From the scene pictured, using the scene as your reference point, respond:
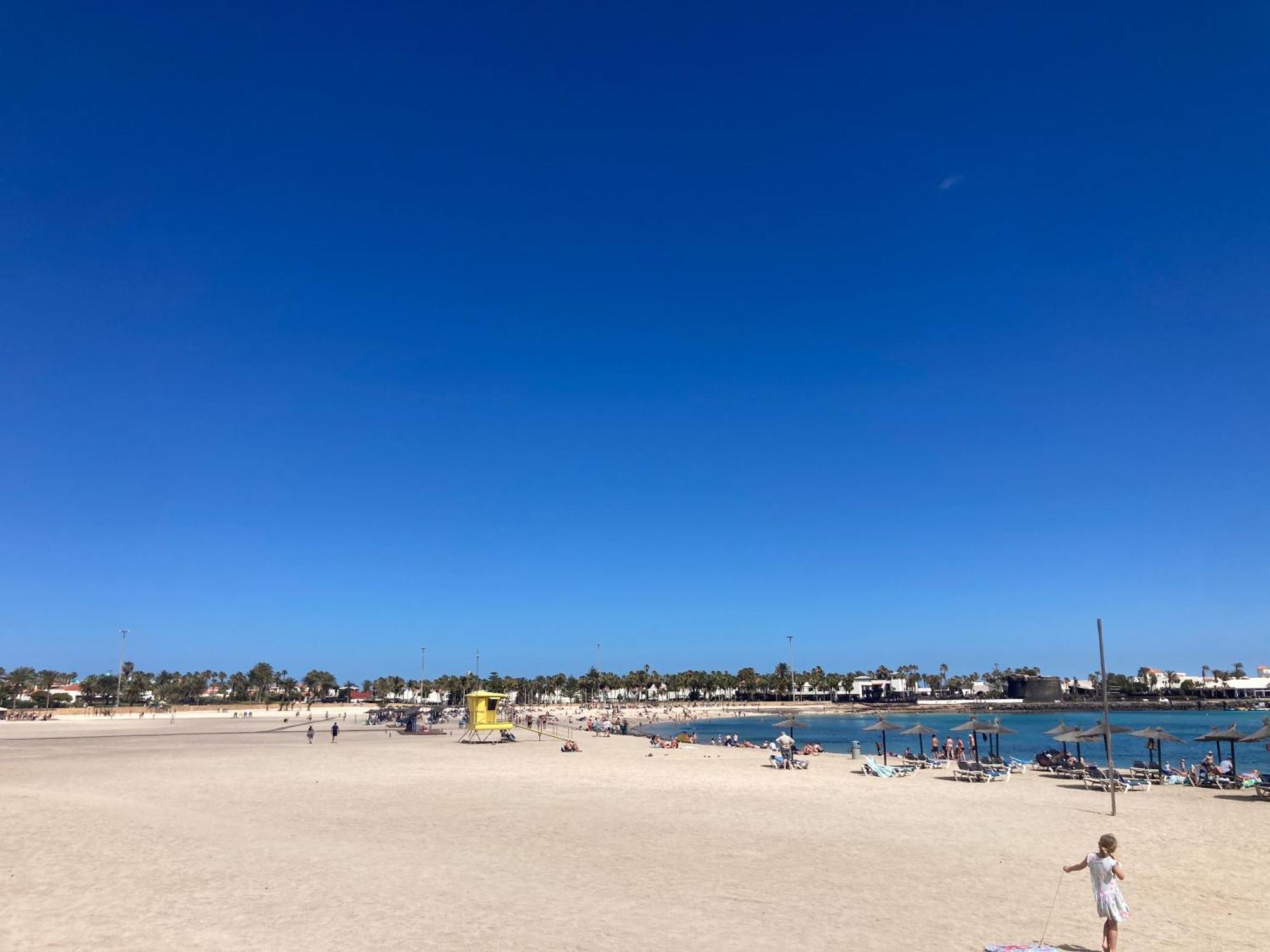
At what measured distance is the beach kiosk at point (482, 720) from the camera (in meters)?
42.4

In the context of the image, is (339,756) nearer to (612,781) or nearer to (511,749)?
(511,749)

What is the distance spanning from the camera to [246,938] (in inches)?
360

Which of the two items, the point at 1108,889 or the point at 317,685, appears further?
the point at 317,685

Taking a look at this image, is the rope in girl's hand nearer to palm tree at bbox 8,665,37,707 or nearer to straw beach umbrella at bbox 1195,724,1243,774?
straw beach umbrella at bbox 1195,724,1243,774

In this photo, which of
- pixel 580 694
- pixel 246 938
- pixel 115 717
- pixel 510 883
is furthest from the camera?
pixel 580 694

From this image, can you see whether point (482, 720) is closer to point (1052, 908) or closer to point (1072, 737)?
point (1072, 737)

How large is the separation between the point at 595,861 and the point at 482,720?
104 feet

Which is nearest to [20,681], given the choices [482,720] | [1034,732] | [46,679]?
[46,679]

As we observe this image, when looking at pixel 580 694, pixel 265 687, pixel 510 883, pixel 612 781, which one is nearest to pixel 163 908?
pixel 510 883

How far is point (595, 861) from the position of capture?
44.6 ft

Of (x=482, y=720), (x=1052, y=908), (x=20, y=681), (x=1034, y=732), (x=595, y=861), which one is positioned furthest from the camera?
(x=20, y=681)

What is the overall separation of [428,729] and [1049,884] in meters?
47.9

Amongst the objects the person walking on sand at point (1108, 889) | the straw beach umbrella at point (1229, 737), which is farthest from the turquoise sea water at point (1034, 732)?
the person walking on sand at point (1108, 889)

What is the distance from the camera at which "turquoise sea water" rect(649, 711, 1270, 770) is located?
1918 inches
